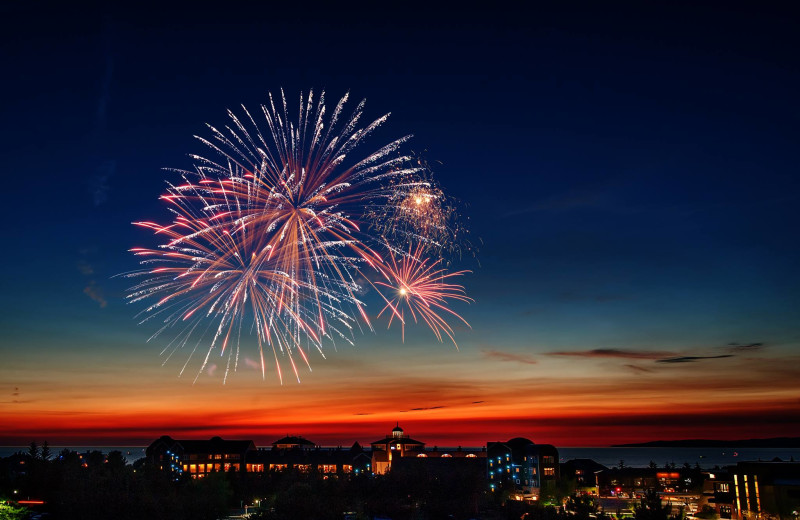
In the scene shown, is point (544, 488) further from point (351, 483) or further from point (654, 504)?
point (654, 504)

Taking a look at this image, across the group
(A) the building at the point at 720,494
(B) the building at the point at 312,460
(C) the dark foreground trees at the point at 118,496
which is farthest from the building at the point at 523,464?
(C) the dark foreground trees at the point at 118,496

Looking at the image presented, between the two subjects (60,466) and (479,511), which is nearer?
(479,511)

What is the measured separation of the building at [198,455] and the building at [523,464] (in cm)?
4025

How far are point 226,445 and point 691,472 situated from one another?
258ft

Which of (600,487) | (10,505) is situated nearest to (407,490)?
(10,505)

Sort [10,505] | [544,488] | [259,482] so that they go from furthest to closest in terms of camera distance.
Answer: [544,488] → [259,482] → [10,505]

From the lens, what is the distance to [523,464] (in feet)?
324

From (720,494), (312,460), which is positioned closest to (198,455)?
(312,460)

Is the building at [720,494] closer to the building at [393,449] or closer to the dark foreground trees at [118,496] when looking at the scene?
the building at [393,449]

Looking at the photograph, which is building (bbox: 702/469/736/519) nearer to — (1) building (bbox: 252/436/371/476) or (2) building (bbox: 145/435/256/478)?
(1) building (bbox: 252/436/371/476)

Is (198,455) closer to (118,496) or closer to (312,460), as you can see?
(312,460)

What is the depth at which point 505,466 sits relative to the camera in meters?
98.6

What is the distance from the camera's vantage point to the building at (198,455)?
344 feet

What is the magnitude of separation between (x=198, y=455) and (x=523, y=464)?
52.2 m
